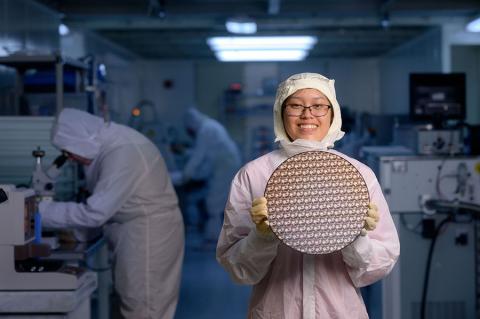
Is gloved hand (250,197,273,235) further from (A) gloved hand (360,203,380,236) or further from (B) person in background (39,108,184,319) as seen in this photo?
(B) person in background (39,108,184,319)

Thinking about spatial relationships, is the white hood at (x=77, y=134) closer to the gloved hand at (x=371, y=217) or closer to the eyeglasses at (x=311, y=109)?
the eyeglasses at (x=311, y=109)

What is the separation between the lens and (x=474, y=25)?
609 centimetres

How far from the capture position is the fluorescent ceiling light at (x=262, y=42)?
23.7 ft

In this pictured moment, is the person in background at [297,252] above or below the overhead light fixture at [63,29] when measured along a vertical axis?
below

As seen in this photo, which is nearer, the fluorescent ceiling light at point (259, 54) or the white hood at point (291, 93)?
the white hood at point (291, 93)

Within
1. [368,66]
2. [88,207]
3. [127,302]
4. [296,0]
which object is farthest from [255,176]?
[368,66]

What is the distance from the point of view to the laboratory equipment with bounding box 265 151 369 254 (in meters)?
1.42

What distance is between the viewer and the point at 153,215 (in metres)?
3.05

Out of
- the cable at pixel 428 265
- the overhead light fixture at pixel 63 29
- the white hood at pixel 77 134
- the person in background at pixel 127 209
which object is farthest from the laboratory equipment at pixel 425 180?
the overhead light fixture at pixel 63 29

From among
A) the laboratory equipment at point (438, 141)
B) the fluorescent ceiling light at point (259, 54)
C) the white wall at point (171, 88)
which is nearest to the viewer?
the laboratory equipment at point (438, 141)

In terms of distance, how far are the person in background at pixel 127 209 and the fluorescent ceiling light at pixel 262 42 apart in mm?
4318

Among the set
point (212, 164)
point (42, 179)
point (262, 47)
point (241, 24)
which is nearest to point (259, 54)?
point (262, 47)

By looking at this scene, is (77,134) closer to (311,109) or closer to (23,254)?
(23,254)

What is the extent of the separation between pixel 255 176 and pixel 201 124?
16.4 ft
